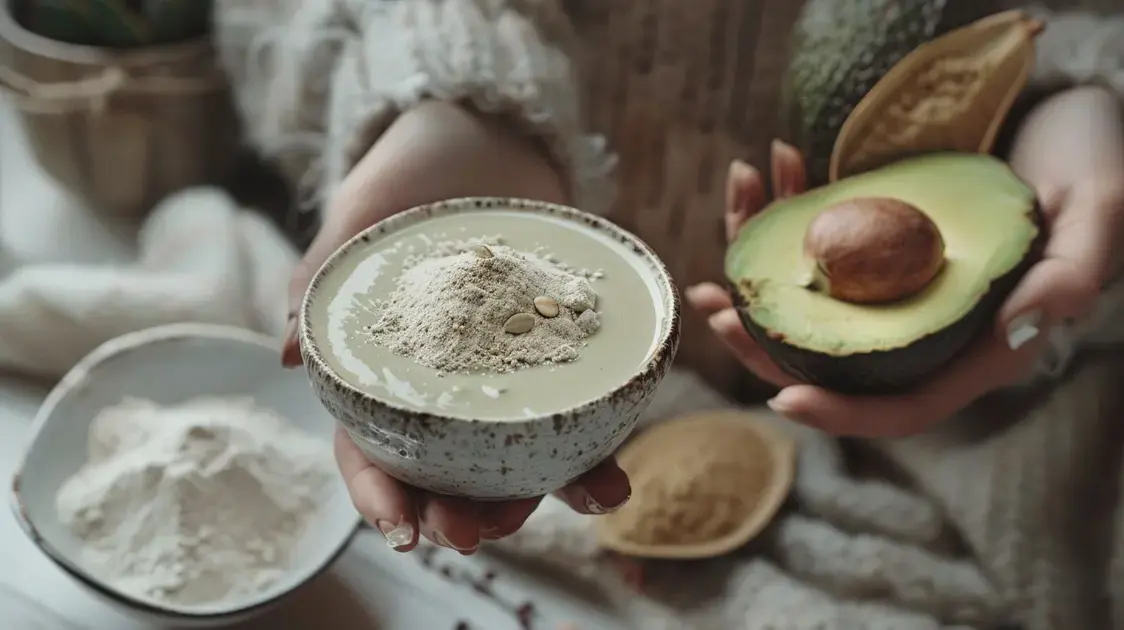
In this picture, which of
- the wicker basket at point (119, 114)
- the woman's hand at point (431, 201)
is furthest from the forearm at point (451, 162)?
the wicker basket at point (119, 114)

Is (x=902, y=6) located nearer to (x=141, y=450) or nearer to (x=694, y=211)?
(x=694, y=211)

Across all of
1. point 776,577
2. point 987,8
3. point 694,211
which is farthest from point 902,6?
point 776,577

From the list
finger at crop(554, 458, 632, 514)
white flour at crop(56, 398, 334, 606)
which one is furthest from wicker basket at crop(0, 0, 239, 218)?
finger at crop(554, 458, 632, 514)

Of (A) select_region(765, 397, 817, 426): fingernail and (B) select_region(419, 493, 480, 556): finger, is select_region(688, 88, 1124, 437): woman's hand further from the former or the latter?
(B) select_region(419, 493, 480, 556): finger

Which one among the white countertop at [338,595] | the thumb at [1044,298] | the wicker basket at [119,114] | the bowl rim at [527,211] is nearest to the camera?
the bowl rim at [527,211]

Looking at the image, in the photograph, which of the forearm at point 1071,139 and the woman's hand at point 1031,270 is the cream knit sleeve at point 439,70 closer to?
the woman's hand at point 1031,270

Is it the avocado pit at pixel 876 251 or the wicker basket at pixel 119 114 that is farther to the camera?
the wicker basket at pixel 119 114

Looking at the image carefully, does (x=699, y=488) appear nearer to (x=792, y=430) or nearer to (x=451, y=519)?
(x=792, y=430)
